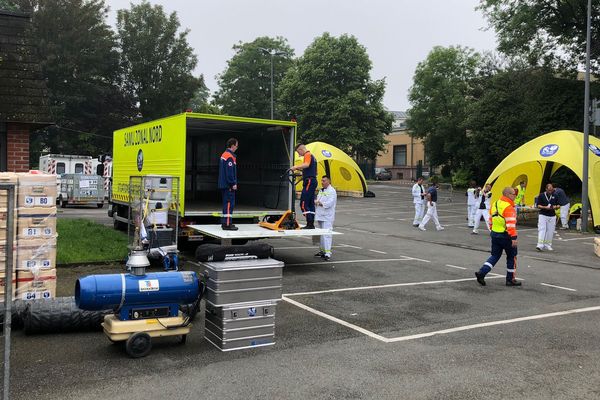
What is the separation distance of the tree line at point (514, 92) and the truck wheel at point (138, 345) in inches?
1169

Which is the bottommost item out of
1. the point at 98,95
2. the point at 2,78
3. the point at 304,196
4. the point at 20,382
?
the point at 20,382

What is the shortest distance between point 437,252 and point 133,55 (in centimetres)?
4464

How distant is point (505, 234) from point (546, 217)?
5923 millimetres

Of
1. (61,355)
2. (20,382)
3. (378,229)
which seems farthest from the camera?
(378,229)

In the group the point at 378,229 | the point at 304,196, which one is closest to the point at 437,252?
the point at 304,196

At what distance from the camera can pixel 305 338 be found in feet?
20.3

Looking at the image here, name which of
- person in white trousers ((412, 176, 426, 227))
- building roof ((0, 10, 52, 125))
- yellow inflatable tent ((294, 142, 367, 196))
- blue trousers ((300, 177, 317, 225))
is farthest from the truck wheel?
yellow inflatable tent ((294, 142, 367, 196))

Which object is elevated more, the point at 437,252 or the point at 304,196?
the point at 304,196

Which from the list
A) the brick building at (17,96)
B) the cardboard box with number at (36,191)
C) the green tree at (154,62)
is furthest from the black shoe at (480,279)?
the green tree at (154,62)

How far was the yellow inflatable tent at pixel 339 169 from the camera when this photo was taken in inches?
1323

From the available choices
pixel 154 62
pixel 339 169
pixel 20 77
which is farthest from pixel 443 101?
pixel 20 77

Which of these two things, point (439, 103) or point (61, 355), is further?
point (439, 103)

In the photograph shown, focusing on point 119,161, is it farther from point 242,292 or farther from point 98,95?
point 98,95

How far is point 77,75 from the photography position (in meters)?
46.6
